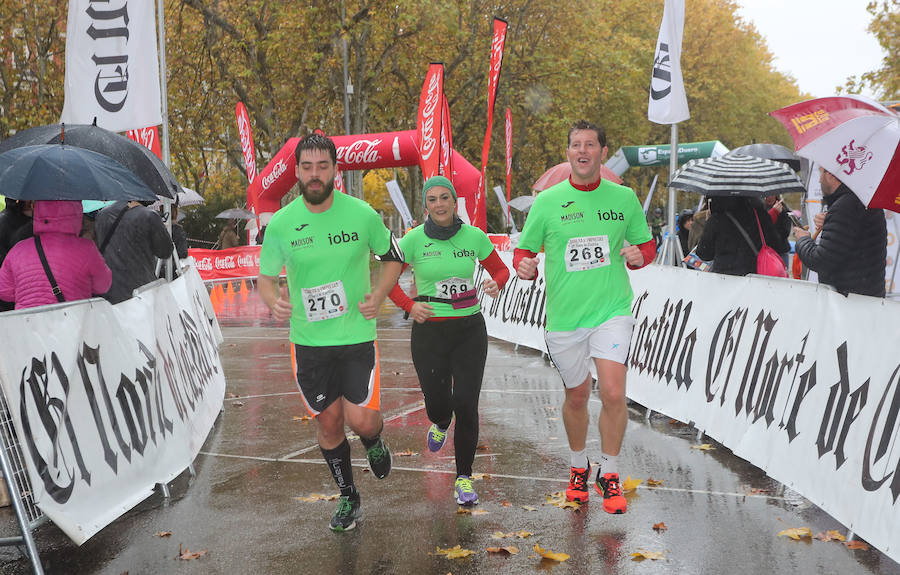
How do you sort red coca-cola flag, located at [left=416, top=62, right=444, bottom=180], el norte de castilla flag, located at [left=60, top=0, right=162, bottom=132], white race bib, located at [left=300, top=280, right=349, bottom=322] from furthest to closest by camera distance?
red coca-cola flag, located at [left=416, top=62, right=444, bottom=180]
el norte de castilla flag, located at [left=60, top=0, right=162, bottom=132]
white race bib, located at [left=300, top=280, right=349, bottom=322]

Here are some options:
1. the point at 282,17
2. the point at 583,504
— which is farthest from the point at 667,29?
the point at 282,17

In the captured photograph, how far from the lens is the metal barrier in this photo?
4523mm

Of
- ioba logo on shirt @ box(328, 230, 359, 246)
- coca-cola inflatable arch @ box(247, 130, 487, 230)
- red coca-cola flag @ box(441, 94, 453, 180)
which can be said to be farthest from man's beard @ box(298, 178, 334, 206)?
coca-cola inflatable arch @ box(247, 130, 487, 230)

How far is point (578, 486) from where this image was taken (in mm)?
6078

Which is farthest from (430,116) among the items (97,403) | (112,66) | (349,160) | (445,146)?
(97,403)

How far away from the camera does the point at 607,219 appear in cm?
607

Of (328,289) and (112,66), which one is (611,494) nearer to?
(328,289)

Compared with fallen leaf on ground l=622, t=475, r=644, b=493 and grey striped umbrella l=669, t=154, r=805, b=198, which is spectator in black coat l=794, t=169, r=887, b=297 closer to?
fallen leaf on ground l=622, t=475, r=644, b=493

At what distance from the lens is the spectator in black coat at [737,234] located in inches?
337

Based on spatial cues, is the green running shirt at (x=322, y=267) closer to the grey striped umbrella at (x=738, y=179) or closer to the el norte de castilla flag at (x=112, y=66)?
the grey striped umbrella at (x=738, y=179)

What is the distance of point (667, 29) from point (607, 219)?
28.9 ft

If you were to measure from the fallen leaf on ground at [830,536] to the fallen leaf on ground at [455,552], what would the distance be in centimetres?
187

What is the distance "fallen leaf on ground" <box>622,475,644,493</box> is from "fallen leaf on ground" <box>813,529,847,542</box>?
132cm

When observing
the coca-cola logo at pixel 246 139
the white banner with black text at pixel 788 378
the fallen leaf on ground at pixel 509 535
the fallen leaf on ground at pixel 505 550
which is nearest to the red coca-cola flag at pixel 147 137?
the white banner with black text at pixel 788 378
